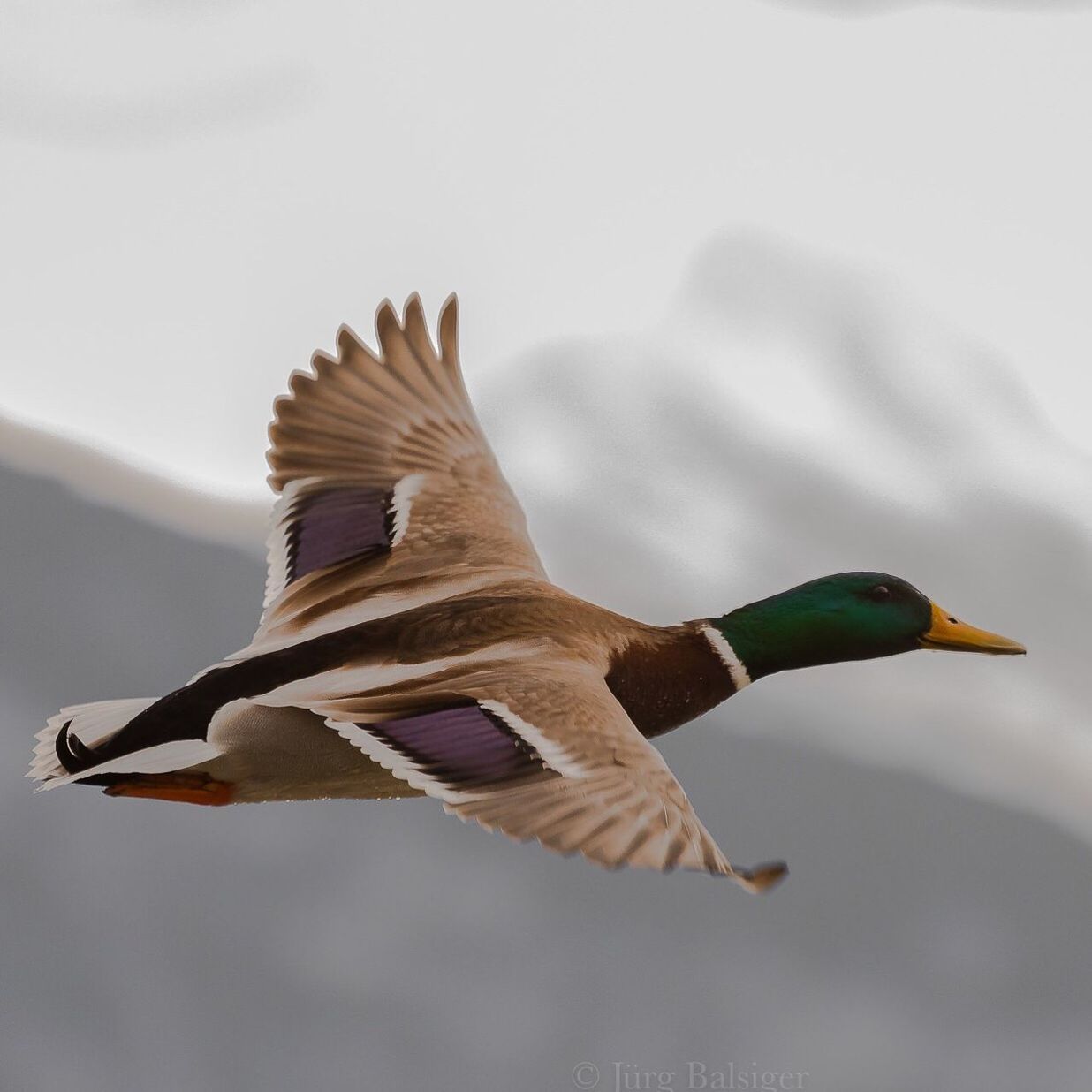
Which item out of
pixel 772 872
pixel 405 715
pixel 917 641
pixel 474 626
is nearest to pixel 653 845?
pixel 772 872

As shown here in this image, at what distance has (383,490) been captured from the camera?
2.38 meters

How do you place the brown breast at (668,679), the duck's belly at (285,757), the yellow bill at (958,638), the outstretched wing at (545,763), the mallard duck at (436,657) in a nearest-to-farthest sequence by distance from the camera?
1. the outstretched wing at (545,763)
2. the mallard duck at (436,657)
3. the duck's belly at (285,757)
4. the brown breast at (668,679)
5. the yellow bill at (958,638)

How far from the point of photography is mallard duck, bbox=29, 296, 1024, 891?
1663mm

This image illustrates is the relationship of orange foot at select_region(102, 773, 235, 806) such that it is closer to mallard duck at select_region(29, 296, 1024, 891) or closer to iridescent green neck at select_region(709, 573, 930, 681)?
mallard duck at select_region(29, 296, 1024, 891)

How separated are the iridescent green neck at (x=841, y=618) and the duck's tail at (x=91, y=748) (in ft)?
2.11

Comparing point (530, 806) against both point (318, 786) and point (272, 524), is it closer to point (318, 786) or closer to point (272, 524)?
point (318, 786)

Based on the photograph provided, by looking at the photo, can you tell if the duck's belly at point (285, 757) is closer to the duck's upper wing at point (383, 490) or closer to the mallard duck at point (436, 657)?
the mallard duck at point (436, 657)

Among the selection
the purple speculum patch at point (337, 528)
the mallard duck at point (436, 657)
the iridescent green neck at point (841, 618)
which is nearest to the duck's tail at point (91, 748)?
the mallard duck at point (436, 657)

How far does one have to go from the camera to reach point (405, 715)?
1.74 metres

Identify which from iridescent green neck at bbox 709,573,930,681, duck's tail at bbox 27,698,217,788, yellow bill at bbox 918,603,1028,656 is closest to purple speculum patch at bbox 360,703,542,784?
duck's tail at bbox 27,698,217,788

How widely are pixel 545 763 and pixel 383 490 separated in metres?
0.77

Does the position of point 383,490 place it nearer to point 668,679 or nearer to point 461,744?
point 668,679

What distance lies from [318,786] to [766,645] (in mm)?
534

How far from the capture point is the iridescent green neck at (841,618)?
2.15 m
